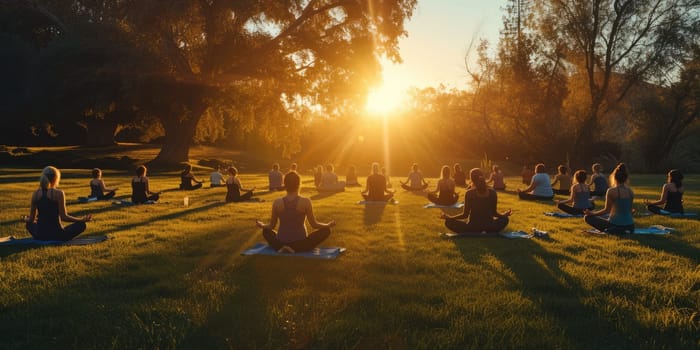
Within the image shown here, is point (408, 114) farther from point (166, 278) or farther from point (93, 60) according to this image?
point (166, 278)

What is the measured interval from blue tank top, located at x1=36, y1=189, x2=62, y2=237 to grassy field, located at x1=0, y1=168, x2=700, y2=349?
741mm

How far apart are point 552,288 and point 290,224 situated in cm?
427

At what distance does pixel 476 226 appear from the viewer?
10266 millimetres

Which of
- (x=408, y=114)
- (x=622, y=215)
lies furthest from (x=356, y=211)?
(x=408, y=114)

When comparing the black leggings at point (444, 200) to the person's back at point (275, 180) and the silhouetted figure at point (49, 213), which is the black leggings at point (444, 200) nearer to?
the person's back at point (275, 180)

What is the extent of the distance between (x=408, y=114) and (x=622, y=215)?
247 ft

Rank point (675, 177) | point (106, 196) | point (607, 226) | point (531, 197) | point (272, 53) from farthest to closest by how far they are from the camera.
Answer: point (272, 53) → point (531, 197) → point (106, 196) → point (675, 177) → point (607, 226)

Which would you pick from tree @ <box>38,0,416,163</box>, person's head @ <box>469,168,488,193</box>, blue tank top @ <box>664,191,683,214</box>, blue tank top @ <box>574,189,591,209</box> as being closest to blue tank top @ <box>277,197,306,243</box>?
person's head @ <box>469,168,488,193</box>

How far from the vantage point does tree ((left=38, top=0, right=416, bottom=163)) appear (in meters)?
32.7

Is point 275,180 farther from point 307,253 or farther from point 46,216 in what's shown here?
point 307,253

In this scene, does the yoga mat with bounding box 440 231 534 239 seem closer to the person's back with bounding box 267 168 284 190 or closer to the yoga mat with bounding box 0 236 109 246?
the yoga mat with bounding box 0 236 109 246

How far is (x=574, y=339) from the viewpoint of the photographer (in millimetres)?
4668

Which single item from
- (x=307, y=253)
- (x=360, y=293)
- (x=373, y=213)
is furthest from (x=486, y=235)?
(x=360, y=293)

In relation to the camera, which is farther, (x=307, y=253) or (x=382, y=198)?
(x=382, y=198)
